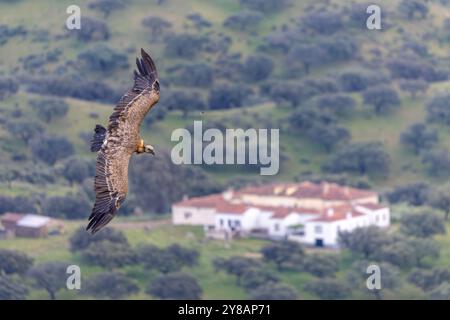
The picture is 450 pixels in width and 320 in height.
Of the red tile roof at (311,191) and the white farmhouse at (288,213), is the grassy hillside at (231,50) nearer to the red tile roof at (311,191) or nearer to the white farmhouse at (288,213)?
the red tile roof at (311,191)

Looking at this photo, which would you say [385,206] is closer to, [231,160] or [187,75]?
[231,160]

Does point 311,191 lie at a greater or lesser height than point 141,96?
greater

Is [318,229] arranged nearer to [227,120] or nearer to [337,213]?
[337,213]

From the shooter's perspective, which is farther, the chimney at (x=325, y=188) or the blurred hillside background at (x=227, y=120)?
the chimney at (x=325, y=188)

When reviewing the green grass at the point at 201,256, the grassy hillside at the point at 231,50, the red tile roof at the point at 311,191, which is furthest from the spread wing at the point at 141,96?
the red tile roof at the point at 311,191

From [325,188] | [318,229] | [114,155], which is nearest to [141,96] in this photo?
[114,155]

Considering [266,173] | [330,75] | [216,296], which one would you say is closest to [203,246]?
[216,296]
